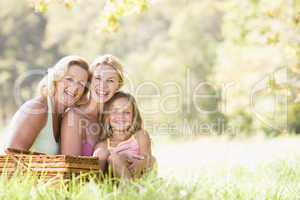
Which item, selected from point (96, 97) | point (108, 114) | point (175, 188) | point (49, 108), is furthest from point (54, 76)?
point (175, 188)

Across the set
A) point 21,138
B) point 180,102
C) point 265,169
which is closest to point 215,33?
point 180,102

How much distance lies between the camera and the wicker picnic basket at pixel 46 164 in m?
3.63

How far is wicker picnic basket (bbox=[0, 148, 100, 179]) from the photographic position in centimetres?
363

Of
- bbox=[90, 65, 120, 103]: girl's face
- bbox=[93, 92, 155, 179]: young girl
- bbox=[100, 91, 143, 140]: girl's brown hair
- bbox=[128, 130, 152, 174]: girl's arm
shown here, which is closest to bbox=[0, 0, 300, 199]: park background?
bbox=[128, 130, 152, 174]: girl's arm

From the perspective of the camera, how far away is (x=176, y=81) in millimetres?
24234

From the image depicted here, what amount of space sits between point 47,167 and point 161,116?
18.1m

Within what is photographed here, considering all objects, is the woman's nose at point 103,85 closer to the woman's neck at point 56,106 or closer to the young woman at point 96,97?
the young woman at point 96,97

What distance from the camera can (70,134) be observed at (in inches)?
166

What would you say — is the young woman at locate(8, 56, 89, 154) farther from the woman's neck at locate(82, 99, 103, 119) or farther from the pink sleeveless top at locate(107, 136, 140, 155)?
the pink sleeveless top at locate(107, 136, 140, 155)

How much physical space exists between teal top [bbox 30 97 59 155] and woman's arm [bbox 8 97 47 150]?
0.07 metres

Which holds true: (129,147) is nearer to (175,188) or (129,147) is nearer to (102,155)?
(102,155)

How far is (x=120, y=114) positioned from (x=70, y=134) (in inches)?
22.7

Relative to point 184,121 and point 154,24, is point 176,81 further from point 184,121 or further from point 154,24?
point 154,24

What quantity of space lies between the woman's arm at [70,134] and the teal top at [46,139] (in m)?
0.09
